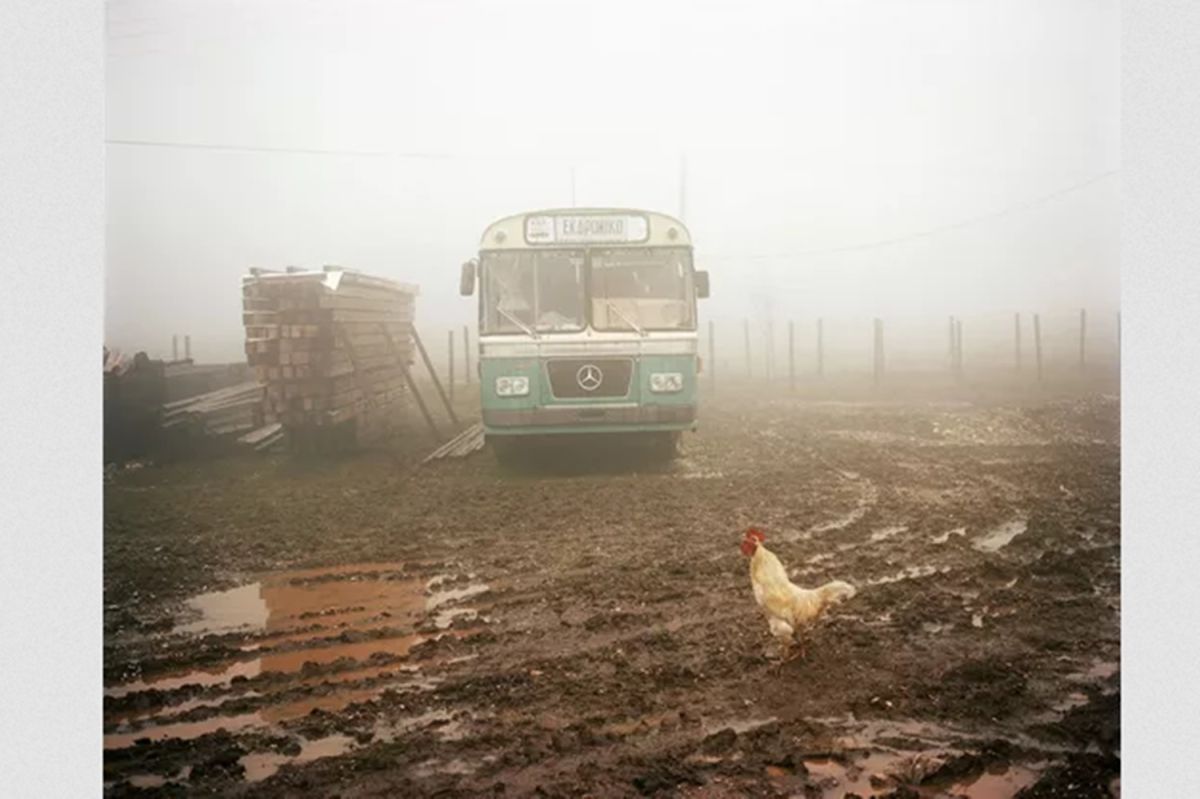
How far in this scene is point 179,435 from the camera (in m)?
3.76

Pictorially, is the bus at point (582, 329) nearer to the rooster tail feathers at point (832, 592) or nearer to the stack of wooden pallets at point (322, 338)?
the stack of wooden pallets at point (322, 338)

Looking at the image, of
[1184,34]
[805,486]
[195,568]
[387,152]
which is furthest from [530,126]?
[1184,34]

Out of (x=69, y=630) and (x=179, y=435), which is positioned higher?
(x=179, y=435)

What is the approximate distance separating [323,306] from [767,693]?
6.62 feet

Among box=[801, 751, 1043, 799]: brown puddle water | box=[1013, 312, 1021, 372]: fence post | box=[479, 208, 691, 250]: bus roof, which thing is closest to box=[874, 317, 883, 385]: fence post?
box=[1013, 312, 1021, 372]: fence post

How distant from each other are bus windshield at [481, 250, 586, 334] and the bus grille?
0.13m

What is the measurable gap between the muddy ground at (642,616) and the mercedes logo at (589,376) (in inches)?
10.9

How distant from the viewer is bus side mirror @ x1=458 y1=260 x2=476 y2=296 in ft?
12.2

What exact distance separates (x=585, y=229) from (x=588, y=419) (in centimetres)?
69

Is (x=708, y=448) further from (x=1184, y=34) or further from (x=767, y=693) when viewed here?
(x=1184, y=34)

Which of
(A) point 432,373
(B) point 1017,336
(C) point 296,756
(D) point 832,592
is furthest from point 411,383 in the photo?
(B) point 1017,336

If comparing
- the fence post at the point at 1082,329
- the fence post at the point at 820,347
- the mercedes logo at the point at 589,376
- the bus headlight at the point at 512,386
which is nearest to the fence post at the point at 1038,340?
the fence post at the point at 1082,329

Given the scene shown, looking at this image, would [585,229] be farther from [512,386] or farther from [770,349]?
[770,349]

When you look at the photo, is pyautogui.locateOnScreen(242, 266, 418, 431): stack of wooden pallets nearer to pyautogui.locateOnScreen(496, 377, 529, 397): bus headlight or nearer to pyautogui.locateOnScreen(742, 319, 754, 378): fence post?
pyautogui.locateOnScreen(496, 377, 529, 397): bus headlight
